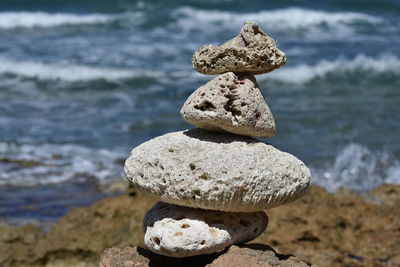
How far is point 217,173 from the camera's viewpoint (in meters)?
4.63

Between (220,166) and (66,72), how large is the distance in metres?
13.6

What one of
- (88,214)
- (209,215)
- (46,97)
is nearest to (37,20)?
(46,97)

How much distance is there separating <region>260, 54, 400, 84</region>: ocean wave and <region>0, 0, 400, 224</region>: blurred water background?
33mm

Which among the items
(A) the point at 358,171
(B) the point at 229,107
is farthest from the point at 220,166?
(A) the point at 358,171

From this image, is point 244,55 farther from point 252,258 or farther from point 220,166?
point 252,258

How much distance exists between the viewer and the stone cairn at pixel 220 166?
15.3 ft

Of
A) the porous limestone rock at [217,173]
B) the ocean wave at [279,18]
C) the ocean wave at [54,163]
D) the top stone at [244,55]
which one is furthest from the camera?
the ocean wave at [279,18]

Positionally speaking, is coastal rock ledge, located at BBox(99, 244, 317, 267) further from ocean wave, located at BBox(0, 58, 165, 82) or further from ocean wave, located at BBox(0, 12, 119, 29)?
ocean wave, located at BBox(0, 12, 119, 29)

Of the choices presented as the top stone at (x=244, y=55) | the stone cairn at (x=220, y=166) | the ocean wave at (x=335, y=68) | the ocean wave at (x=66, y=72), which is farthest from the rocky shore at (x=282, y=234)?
the ocean wave at (x=66, y=72)

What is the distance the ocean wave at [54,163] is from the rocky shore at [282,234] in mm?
2210

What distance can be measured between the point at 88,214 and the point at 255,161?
11.0ft

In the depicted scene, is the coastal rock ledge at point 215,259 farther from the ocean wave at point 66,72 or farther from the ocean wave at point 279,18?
the ocean wave at point 279,18

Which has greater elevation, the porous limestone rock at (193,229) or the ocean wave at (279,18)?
the porous limestone rock at (193,229)

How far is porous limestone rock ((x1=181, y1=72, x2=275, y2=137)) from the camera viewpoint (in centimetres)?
477
